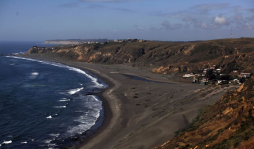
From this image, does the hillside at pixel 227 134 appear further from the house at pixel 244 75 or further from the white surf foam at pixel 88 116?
the house at pixel 244 75

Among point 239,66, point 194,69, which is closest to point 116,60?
point 194,69

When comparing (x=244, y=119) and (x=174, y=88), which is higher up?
(x=244, y=119)

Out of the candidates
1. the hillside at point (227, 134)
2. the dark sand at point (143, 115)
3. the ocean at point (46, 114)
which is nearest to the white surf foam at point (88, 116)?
the ocean at point (46, 114)

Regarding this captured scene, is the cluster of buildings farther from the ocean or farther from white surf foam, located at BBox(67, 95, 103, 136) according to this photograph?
white surf foam, located at BBox(67, 95, 103, 136)

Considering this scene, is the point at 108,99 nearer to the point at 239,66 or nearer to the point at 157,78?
the point at 157,78

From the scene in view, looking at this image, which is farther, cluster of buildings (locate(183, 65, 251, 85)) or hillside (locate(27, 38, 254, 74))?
hillside (locate(27, 38, 254, 74))

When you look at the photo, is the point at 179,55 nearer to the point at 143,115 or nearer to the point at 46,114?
the point at 143,115

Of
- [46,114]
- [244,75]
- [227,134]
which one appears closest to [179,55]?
[244,75]

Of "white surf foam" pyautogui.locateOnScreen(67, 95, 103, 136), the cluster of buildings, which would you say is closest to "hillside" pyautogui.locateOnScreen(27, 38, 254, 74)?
the cluster of buildings
